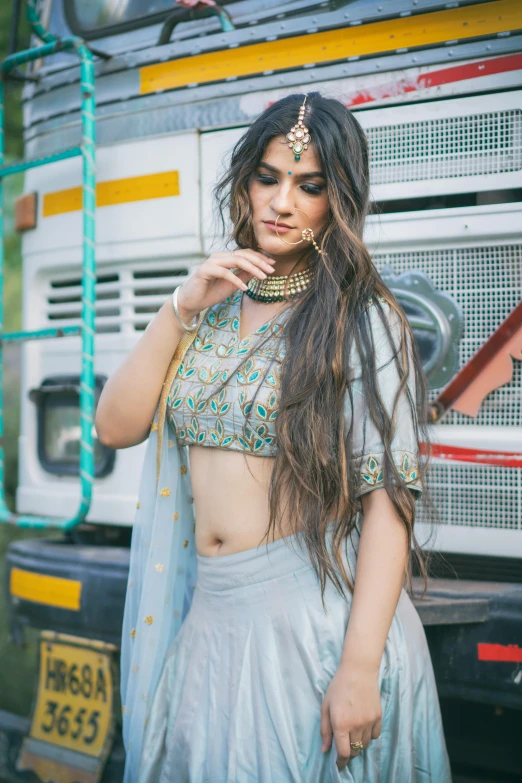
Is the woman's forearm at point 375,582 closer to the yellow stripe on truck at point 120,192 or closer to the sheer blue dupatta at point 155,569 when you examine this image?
the sheer blue dupatta at point 155,569

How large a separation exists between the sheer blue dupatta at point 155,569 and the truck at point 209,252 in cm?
44

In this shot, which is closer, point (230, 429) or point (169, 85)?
point (230, 429)

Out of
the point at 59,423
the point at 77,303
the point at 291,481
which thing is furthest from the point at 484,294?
the point at 59,423

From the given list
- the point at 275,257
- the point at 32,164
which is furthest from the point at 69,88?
the point at 275,257

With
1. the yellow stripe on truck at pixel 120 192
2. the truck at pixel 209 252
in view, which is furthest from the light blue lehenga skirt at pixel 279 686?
the yellow stripe on truck at pixel 120 192

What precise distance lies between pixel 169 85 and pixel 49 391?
95 cm

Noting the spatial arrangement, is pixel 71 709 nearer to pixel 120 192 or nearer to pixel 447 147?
pixel 120 192

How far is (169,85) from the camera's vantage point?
87.1 inches

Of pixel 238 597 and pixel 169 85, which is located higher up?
pixel 169 85

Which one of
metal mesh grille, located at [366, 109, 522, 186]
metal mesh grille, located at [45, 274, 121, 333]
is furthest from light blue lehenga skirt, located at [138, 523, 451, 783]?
metal mesh grille, located at [45, 274, 121, 333]

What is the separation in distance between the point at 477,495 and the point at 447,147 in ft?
2.62

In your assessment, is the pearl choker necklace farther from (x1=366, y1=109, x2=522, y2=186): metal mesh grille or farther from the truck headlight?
the truck headlight

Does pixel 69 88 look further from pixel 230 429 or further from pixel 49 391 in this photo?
pixel 230 429

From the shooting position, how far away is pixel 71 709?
2184 millimetres
